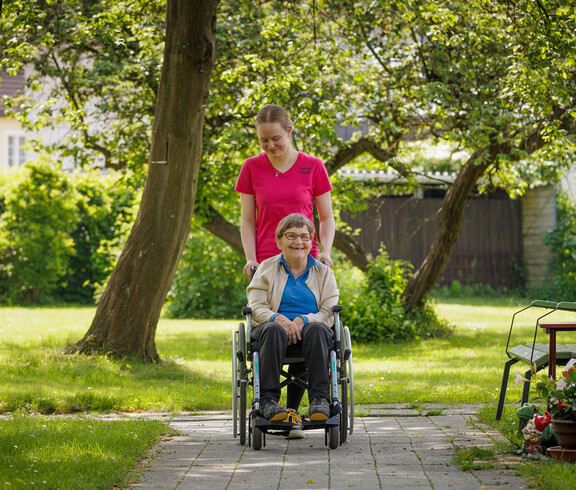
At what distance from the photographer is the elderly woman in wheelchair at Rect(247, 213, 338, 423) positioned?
4.46 meters

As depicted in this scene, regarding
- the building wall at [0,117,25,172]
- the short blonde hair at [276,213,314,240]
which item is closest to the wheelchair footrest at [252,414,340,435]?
the short blonde hair at [276,213,314,240]

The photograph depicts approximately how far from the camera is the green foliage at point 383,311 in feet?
37.2

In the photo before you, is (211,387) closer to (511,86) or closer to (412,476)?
(412,476)

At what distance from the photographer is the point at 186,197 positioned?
27.4ft

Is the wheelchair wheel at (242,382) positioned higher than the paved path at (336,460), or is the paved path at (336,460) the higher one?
the wheelchair wheel at (242,382)

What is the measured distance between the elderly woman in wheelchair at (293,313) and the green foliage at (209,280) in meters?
10.9

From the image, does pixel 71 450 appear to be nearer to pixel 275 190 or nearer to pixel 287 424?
pixel 287 424

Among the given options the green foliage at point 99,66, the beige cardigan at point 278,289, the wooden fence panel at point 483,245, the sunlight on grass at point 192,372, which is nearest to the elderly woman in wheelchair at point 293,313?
the beige cardigan at point 278,289

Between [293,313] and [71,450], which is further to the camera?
[293,313]

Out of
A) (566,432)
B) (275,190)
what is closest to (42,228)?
(275,190)

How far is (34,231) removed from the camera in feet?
57.9

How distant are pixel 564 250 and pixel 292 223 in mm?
14472

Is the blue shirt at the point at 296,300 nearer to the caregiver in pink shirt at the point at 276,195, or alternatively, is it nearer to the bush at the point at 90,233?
the caregiver in pink shirt at the point at 276,195

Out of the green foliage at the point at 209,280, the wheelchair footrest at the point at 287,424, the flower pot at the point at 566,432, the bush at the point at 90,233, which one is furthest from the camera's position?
the bush at the point at 90,233
